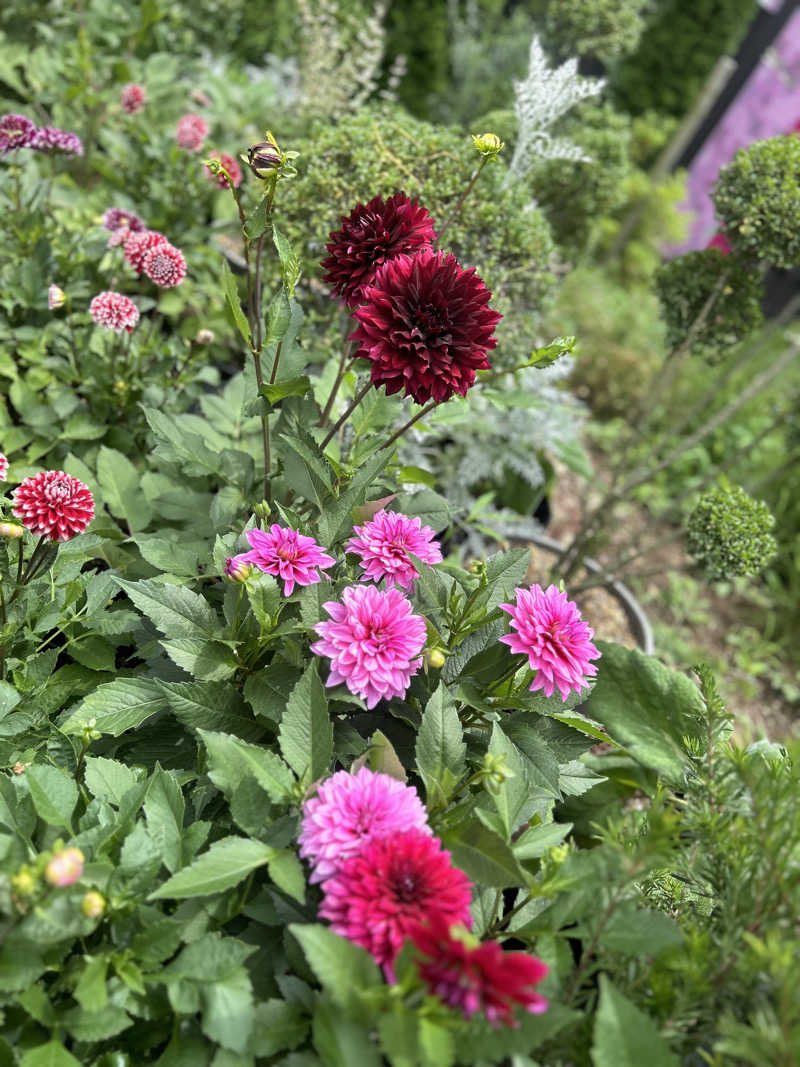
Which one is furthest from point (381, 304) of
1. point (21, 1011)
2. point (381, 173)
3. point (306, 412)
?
point (381, 173)

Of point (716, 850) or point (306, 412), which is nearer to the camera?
point (716, 850)

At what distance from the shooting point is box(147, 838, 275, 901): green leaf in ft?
2.55

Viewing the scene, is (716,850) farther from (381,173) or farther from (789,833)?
(381,173)

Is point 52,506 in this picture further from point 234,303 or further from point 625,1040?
point 625,1040

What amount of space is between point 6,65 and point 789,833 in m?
2.81

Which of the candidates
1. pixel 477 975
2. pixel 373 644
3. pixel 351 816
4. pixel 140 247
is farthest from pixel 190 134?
pixel 477 975

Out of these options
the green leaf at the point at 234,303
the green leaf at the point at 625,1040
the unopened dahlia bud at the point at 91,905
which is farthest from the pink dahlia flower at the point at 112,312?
the green leaf at the point at 625,1040

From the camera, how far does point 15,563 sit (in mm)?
1222

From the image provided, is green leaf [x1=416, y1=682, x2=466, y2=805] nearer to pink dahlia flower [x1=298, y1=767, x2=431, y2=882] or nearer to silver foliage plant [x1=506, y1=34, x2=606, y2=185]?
pink dahlia flower [x1=298, y1=767, x2=431, y2=882]

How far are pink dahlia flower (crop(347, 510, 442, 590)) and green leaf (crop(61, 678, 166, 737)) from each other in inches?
12.8

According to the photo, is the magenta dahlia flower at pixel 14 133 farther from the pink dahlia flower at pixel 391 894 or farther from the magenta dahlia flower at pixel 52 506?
the pink dahlia flower at pixel 391 894

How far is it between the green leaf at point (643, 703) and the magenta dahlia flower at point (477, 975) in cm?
84

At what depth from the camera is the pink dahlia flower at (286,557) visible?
3.15 ft

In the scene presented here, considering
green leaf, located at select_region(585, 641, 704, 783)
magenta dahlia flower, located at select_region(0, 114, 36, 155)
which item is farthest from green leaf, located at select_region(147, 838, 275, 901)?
magenta dahlia flower, located at select_region(0, 114, 36, 155)
